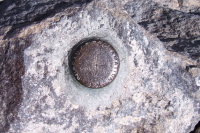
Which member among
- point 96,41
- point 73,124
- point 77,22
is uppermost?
point 77,22

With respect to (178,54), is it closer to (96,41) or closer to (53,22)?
(96,41)

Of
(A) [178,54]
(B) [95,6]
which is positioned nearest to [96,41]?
(B) [95,6]

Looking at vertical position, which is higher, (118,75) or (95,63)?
(95,63)
